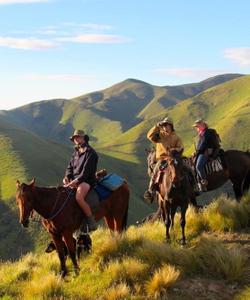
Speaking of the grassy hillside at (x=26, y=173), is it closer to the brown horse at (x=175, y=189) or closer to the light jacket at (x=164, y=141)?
the light jacket at (x=164, y=141)

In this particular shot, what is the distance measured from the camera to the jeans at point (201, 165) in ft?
47.6

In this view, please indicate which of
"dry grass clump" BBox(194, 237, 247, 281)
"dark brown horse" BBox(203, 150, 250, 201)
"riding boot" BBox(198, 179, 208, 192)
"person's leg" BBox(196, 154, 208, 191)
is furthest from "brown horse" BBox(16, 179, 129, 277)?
"dark brown horse" BBox(203, 150, 250, 201)

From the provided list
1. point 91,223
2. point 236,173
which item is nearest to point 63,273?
point 91,223

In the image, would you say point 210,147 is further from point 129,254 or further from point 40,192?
point 40,192

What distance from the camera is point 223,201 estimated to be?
13.8 metres

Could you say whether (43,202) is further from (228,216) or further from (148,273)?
(228,216)

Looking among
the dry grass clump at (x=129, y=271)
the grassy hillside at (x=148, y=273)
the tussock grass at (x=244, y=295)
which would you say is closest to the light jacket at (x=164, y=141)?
the grassy hillside at (x=148, y=273)

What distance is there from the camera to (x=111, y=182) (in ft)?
39.5

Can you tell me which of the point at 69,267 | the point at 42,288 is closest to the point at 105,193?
the point at 69,267

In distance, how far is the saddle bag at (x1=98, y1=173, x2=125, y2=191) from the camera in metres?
11.9

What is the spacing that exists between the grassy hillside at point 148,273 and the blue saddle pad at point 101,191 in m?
1.04

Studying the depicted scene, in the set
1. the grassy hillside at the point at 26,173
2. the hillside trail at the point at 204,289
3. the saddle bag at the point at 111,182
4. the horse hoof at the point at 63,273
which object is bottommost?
the grassy hillside at the point at 26,173

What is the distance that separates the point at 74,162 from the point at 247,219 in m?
4.91

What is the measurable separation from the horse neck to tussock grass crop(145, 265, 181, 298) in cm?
284
